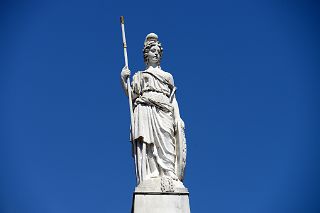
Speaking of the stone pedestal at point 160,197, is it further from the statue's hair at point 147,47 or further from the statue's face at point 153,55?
the statue's hair at point 147,47

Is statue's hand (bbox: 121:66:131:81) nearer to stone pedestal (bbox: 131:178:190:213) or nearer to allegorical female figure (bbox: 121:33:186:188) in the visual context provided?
allegorical female figure (bbox: 121:33:186:188)

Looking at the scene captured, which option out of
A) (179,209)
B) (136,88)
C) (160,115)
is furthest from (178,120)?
(179,209)

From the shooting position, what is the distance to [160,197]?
595 inches

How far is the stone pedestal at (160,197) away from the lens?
48.9 ft

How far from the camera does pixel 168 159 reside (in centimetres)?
1612

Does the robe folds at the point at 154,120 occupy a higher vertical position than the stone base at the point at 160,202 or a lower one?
higher

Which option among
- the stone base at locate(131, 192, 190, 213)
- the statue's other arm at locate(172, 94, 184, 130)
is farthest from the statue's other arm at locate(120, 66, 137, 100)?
the stone base at locate(131, 192, 190, 213)

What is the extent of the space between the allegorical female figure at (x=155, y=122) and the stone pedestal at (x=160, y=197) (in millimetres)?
402

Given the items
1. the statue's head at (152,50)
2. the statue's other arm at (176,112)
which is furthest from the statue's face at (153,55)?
the statue's other arm at (176,112)

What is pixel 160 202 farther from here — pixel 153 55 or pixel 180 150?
pixel 153 55

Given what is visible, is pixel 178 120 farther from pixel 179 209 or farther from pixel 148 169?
pixel 179 209

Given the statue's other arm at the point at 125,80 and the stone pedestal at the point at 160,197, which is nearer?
the stone pedestal at the point at 160,197

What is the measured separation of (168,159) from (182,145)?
26.1 inches

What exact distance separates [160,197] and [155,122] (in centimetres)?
243
